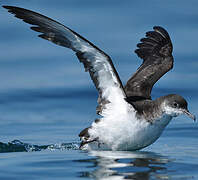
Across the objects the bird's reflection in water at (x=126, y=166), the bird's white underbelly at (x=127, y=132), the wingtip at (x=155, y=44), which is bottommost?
the bird's reflection in water at (x=126, y=166)

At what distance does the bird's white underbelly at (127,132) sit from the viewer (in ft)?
37.7

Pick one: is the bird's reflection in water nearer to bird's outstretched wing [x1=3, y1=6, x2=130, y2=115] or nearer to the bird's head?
the bird's head

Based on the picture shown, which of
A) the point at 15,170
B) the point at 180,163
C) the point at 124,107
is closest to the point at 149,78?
the point at 124,107

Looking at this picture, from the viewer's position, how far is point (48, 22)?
36.2 ft

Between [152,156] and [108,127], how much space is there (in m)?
0.96

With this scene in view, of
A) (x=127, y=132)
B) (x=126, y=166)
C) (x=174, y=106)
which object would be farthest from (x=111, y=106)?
(x=126, y=166)

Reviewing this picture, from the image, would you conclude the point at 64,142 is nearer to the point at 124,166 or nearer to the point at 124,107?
the point at 124,107

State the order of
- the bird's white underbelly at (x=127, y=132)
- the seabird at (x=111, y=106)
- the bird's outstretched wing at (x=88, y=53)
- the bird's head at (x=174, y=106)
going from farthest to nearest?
the bird's head at (x=174, y=106), the bird's white underbelly at (x=127, y=132), the seabird at (x=111, y=106), the bird's outstretched wing at (x=88, y=53)

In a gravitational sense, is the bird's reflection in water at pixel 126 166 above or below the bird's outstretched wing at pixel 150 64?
below

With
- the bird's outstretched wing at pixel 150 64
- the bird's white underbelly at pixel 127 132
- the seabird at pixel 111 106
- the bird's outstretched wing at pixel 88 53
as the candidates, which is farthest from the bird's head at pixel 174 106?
the bird's outstretched wing at pixel 150 64

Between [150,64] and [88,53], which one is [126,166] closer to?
[88,53]

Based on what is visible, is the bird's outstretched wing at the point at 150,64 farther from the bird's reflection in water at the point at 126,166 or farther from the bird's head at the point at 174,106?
the bird's reflection in water at the point at 126,166

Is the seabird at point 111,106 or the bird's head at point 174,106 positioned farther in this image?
the bird's head at point 174,106

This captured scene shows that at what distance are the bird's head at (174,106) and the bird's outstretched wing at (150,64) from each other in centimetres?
102
